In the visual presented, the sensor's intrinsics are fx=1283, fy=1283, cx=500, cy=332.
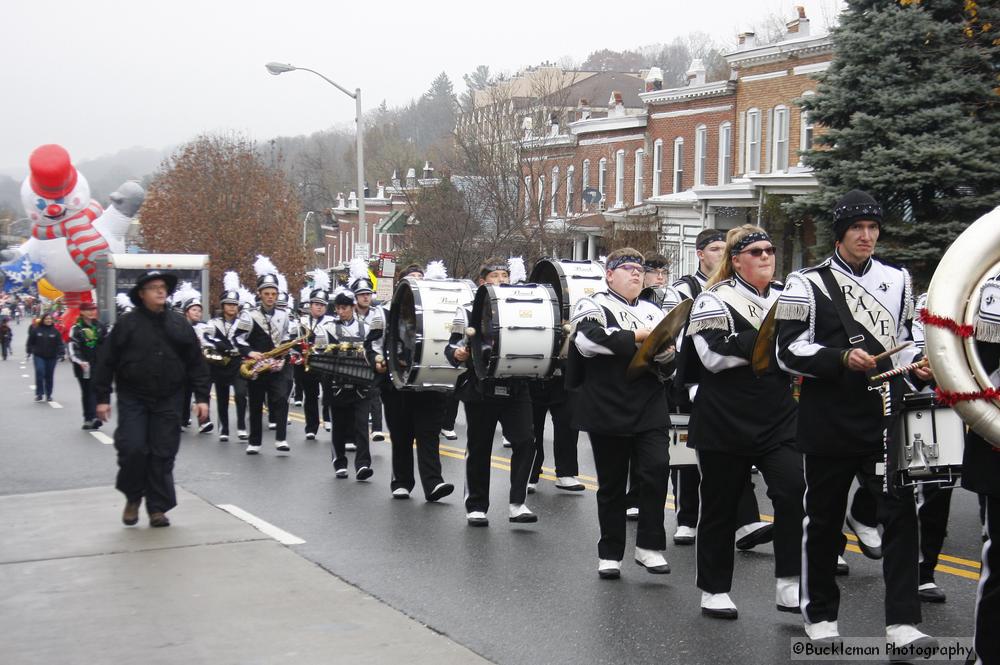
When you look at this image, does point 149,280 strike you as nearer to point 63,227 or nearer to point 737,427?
point 737,427

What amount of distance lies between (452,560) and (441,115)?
120350 mm

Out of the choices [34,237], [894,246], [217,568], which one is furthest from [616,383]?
[34,237]

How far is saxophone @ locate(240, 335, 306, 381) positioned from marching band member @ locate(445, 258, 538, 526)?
19.5ft

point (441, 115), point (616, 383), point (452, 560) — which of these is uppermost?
point (441, 115)

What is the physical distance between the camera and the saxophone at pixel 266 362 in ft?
52.7

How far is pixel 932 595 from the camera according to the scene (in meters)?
7.50

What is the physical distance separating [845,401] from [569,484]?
19.4 feet

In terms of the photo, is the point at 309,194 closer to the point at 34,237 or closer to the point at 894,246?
the point at 34,237

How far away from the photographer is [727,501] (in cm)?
732

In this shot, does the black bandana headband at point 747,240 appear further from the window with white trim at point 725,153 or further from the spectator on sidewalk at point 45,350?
the window with white trim at point 725,153

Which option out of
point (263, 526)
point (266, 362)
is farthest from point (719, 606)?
point (266, 362)

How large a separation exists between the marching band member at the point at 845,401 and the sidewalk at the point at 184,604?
6.28 feet

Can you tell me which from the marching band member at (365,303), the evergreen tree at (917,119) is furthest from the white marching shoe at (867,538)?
the evergreen tree at (917,119)

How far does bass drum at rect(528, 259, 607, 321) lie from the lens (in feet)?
34.9
